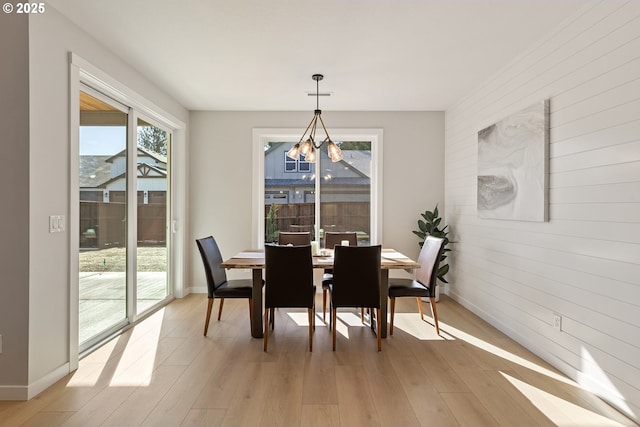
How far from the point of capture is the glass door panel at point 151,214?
3986 mm

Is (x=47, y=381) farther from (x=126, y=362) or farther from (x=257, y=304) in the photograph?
(x=257, y=304)

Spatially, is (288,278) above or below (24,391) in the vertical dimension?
above

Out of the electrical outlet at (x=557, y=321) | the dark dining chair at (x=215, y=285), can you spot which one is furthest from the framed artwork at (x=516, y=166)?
the dark dining chair at (x=215, y=285)

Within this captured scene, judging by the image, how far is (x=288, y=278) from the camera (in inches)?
121

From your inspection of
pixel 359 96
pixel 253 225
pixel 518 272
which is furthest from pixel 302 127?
pixel 518 272

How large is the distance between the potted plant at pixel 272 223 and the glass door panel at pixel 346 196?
666 mm

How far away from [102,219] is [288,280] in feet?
5.66

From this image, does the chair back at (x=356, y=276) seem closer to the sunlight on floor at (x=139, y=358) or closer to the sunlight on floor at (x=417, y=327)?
the sunlight on floor at (x=417, y=327)

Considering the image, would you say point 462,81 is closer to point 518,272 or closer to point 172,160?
point 518,272

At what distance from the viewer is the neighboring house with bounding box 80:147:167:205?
3.06m

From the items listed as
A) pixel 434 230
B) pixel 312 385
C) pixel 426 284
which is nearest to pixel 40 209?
pixel 312 385

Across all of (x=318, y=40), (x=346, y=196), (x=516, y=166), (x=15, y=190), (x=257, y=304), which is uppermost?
(x=318, y=40)

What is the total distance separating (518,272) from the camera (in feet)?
10.7

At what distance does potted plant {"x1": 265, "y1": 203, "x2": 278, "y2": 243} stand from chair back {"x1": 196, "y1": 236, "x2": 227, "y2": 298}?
1551 mm
